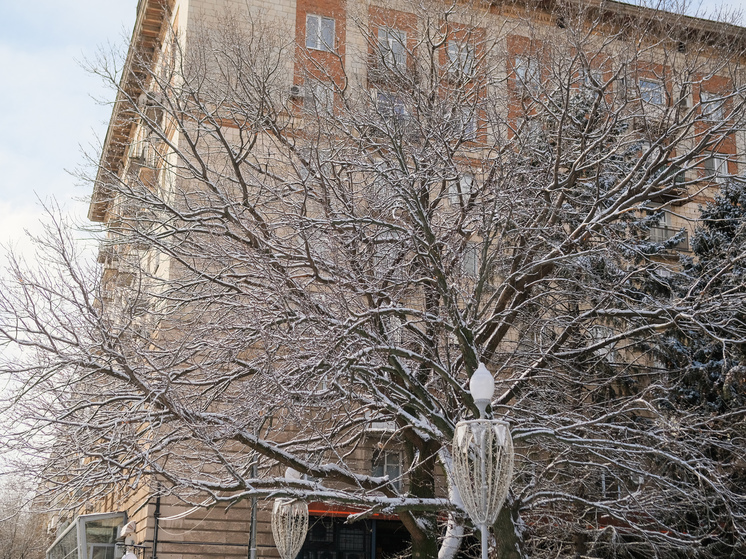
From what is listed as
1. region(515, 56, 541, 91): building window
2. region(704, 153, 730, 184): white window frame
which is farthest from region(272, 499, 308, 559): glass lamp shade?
region(704, 153, 730, 184): white window frame

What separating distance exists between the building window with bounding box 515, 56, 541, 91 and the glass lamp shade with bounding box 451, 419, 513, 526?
7.77 metres

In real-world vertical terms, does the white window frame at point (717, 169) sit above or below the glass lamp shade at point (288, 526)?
above

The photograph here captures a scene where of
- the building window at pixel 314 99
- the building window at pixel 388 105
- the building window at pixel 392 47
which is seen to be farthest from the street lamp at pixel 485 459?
the building window at pixel 314 99

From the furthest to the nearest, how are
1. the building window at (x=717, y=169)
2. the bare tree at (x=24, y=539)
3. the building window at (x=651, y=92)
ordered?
the bare tree at (x=24, y=539), the building window at (x=651, y=92), the building window at (x=717, y=169)

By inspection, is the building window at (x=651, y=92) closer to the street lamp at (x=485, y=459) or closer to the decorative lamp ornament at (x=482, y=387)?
the decorative lamp ornament at (x=482, y=387)

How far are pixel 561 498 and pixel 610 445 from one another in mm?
1318

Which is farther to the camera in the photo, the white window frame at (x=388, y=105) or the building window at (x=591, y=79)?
the white window frame at (x=388, y=105)

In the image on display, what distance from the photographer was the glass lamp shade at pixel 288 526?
16.5 meters

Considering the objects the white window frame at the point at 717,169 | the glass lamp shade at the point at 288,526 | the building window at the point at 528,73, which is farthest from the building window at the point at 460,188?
the glass lamp shade at the point at 288,526

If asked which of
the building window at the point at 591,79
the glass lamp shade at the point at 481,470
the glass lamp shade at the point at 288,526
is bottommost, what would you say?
the glass lamp shade at the point at 288,526

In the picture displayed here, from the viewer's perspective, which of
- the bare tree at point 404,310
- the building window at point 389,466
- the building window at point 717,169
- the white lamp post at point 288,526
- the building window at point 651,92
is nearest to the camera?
the bare tree at point 404,310

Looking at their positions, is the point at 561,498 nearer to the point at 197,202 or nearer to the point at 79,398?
the point at 79,398

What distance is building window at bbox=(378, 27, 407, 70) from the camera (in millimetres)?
17625

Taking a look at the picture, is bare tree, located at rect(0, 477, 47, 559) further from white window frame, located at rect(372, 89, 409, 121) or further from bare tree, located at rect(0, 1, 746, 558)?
white window frame, located at rect(372, 89, 409, 121)
